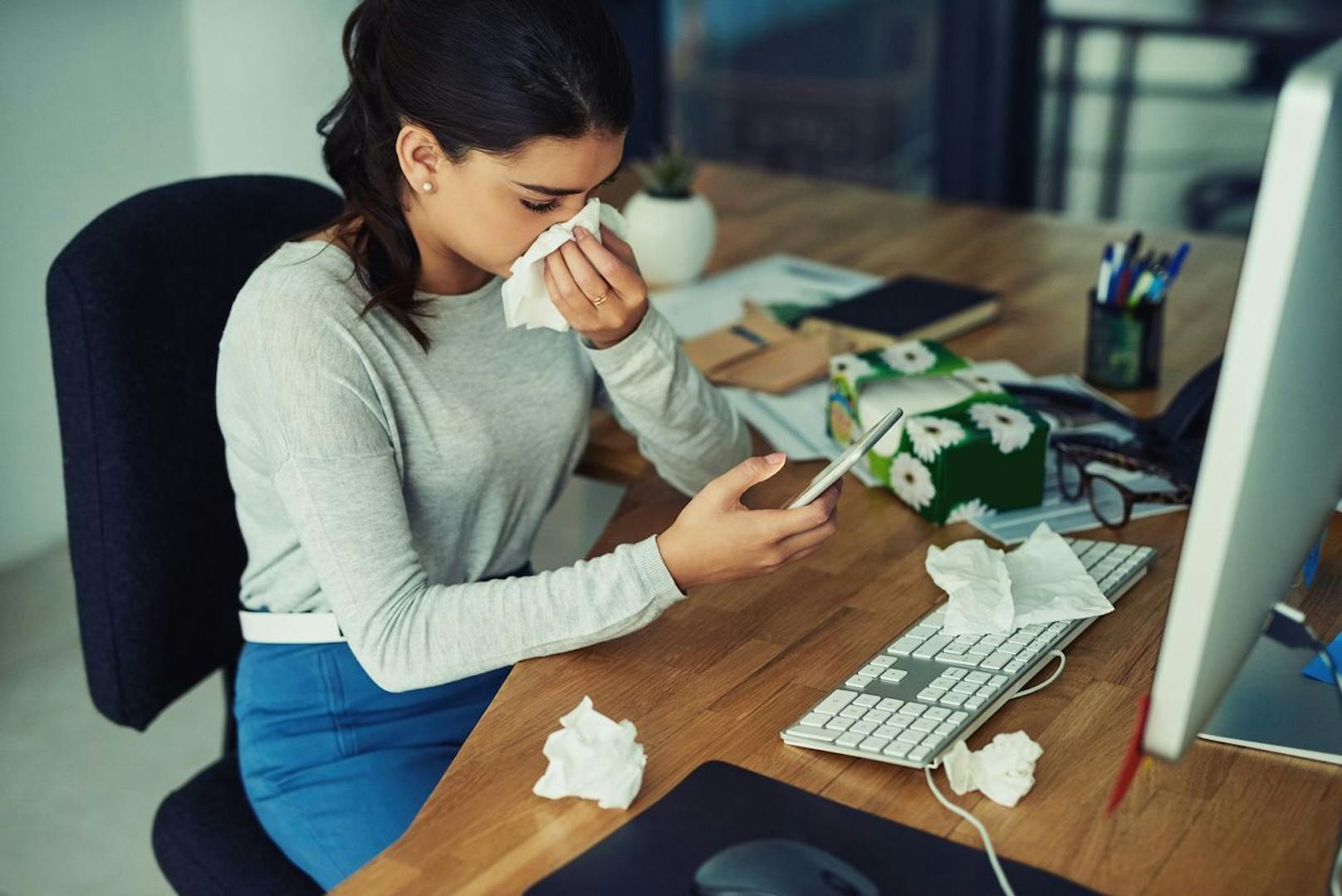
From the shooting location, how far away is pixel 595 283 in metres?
1.19

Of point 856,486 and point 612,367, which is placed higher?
point 612,367

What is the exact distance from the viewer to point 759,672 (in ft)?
3.40

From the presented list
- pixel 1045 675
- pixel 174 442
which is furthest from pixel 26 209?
pixel 1045 675

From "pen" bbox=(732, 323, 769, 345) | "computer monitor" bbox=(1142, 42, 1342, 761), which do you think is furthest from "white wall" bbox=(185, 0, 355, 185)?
"computer monitor" bbox=(1142, 42, 1342, 761)

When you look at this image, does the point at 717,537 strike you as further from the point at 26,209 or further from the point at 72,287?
the point at 26,209

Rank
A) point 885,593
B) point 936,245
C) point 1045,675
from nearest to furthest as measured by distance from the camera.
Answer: point 1045,675 < point 885,593 < point 936,245

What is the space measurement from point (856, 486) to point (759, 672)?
0.38 meters

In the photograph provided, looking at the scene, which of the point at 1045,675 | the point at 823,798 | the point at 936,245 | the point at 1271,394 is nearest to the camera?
the point at 1271,394

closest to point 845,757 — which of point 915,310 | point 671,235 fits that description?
point 915,310

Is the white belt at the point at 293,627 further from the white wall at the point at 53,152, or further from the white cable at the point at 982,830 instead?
the white wall at the point at 53,152

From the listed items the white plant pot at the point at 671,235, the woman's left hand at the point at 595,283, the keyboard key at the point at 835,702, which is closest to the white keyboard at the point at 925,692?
the keyboard key at the point at 835,702

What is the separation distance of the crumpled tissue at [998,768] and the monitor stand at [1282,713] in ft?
0.41

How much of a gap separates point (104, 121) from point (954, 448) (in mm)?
1856

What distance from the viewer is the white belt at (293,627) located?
4.07 ft
